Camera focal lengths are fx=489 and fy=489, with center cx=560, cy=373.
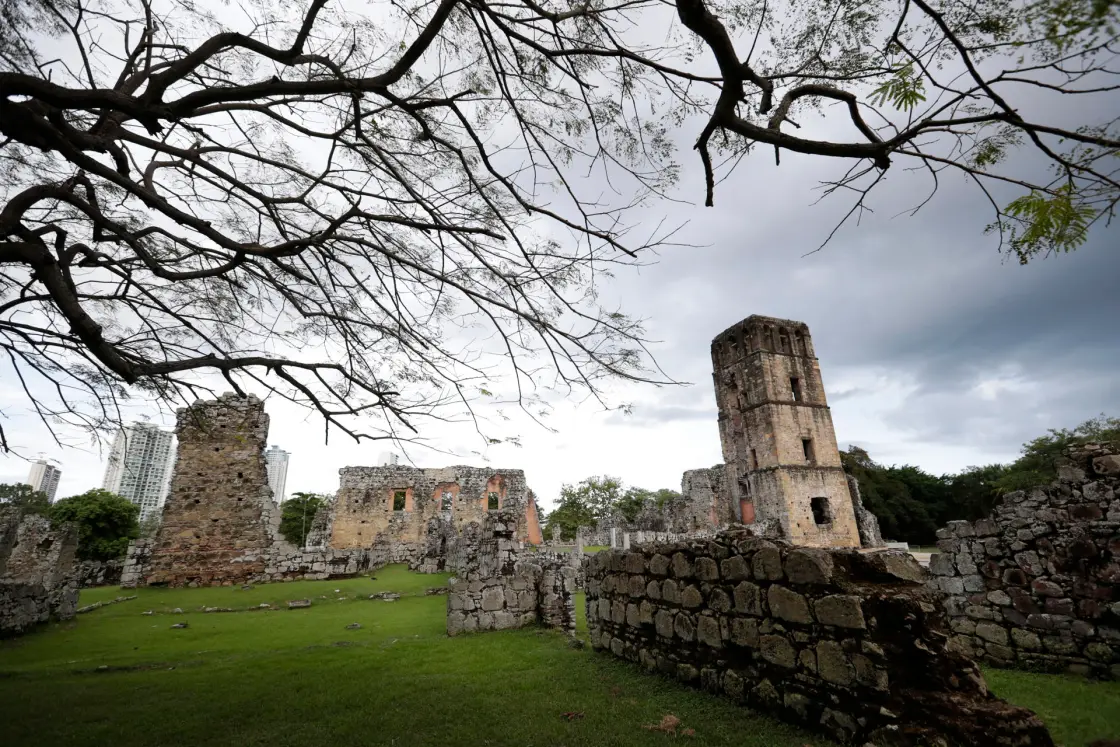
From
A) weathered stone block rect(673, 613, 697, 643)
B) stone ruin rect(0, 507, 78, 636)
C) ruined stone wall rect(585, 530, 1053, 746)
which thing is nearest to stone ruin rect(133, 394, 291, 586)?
stone ruin rect(0, 507, 78, 636)

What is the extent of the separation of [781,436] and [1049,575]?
20508 millimetres

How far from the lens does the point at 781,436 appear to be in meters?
24.3

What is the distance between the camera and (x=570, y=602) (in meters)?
7.43

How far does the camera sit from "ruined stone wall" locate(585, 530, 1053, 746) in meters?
2.54

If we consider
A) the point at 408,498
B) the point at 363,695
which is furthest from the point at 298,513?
the point at 363,695

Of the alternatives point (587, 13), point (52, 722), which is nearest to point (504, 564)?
point (52, 722)

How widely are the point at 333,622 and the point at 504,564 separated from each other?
302 centimetres

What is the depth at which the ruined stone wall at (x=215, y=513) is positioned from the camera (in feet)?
42.8

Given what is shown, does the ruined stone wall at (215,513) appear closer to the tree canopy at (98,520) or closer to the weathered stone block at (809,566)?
the weathered stone block at (809,566)

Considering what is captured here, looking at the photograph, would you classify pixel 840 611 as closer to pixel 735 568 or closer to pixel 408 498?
pixel 735 568

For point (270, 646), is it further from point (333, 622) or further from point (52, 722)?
point (52, 722)

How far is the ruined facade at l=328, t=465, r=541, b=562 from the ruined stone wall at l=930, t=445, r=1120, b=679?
20304mm

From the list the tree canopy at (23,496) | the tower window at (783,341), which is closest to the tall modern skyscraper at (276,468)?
the tree canopy at (23,496)

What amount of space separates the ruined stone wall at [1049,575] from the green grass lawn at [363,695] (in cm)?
44
